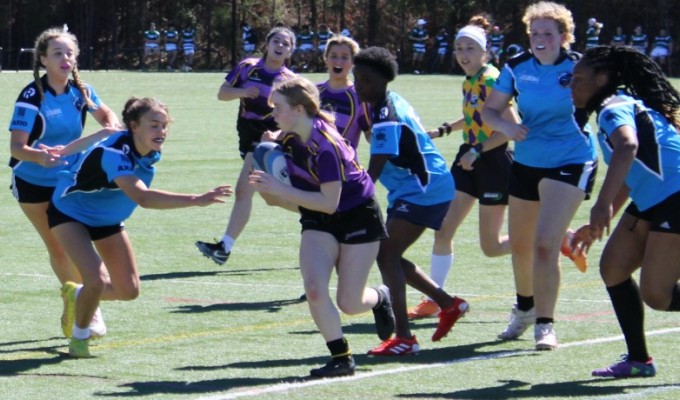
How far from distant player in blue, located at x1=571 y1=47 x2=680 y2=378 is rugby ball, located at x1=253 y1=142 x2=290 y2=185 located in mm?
1562

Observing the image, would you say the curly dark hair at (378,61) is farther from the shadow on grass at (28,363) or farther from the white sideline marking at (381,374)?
the shadow on grass at (28,363)

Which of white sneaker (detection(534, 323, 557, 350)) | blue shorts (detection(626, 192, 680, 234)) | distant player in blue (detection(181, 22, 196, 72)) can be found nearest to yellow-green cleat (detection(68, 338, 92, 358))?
white sneaker (detection(534, 323, 557, 350))

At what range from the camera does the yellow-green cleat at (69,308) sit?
8.23 m

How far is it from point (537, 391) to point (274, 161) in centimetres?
179

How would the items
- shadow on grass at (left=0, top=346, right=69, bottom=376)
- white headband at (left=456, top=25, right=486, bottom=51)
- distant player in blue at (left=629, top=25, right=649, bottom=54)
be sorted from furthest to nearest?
distant player in blue at (left=629, top=25, right=649, bottom=54)
white headband at (left=456, top=25, right=486, bottom=51)
shadow on grass at (left=0, top=346, right=69, bottom=376)

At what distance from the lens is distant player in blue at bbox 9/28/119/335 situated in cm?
875

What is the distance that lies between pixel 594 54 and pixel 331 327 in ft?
6.45

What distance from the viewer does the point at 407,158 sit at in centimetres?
817

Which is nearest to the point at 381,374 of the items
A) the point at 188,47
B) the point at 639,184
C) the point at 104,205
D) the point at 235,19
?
the point at 639,184

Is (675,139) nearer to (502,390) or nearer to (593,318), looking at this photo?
(502,390)

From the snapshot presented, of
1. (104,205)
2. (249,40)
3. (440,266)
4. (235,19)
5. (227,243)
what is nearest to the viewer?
(104,205)

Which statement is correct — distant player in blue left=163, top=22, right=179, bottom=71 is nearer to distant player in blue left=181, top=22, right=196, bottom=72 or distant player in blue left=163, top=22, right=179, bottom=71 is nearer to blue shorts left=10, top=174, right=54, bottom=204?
distant player in blue left=181, top=22, right=196, bottom=72

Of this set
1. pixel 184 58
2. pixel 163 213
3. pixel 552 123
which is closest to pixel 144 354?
pixel 552 123

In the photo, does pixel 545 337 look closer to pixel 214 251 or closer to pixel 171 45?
pixel 214 251
